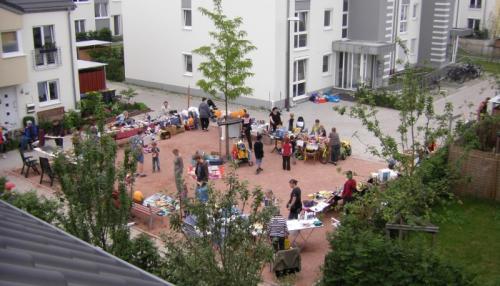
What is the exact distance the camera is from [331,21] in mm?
32750

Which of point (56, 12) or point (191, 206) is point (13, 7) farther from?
point (191, 206)

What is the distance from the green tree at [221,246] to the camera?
8.05 m

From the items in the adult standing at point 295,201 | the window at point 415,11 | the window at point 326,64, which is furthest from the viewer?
the window at point 415,11

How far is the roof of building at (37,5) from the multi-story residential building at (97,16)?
22.3 metres

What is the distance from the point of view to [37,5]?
82.0 feet

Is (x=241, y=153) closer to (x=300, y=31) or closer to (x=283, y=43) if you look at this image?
(x=283, y=43)

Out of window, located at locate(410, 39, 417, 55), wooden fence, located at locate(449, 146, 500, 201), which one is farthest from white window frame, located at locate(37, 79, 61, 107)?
window, located at locate(410, 39, 417, 55)

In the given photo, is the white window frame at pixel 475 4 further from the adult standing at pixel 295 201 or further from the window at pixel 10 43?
the adult standing at pixel 295 201

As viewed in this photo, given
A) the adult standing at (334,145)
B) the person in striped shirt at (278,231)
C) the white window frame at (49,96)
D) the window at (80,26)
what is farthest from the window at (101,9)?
the person in striped shirt at (278,231)

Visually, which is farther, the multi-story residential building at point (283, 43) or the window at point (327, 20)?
the window at point (327, 20)

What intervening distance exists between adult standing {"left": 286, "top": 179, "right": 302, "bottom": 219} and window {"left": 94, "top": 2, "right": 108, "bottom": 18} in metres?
39.7

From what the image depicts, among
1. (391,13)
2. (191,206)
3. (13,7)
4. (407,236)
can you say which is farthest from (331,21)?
(191,206)

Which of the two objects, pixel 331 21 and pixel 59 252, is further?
pixel 331 21

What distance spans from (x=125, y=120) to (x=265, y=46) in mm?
8106
